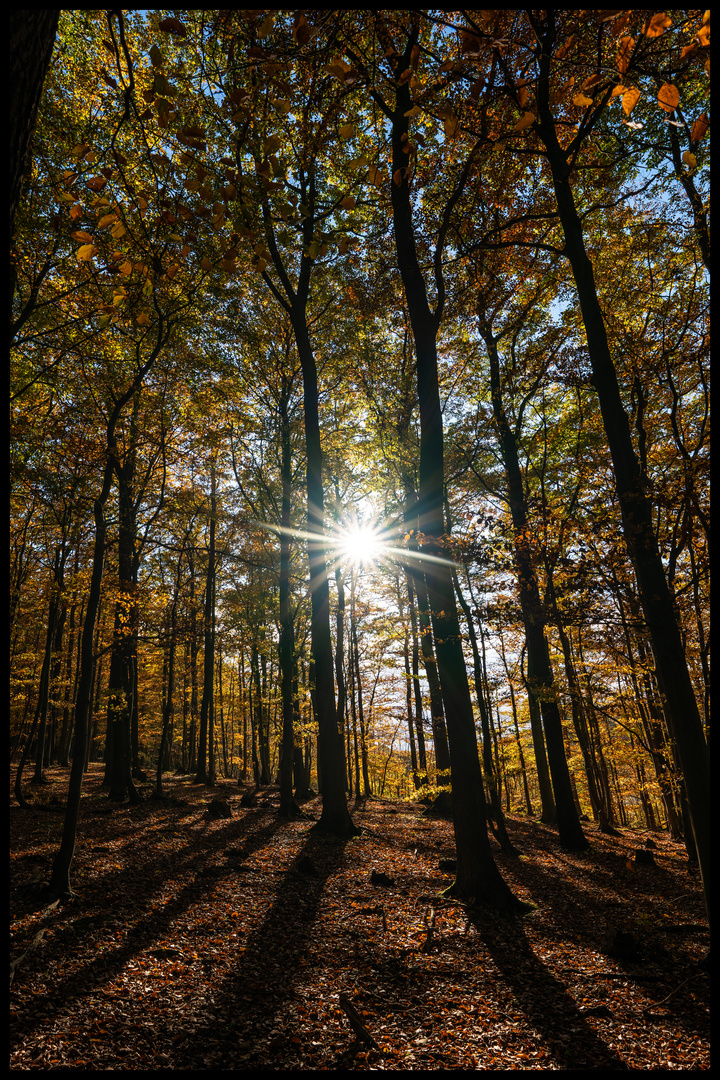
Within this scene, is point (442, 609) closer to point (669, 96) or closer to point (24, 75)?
point (669, 96)

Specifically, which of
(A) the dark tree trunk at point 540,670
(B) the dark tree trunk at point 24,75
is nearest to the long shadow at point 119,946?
(B) the dark tree trunk at point 24,75

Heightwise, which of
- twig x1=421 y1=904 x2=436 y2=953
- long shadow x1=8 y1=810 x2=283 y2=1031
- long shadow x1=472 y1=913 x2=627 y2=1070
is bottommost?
long shadow x1=472 y1=913 x2=627 y2=1070

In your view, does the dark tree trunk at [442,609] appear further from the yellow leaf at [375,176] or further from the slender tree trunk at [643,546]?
the yellow leaf at [375,176]

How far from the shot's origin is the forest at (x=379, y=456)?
3.85m

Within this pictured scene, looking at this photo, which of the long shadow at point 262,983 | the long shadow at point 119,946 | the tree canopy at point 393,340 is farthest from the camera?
the tree canopy at point 393,340

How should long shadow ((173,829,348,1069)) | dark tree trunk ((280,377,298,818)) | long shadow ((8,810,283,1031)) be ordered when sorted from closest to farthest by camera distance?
1. long shadow ((173,829,348,1069))
2. long shadow ((8,810,283,1031))
3. dark tree trunk ((280,377,298,818))

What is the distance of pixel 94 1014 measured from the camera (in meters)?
3.93

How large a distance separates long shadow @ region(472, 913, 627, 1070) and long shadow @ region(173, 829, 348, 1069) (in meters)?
2.13

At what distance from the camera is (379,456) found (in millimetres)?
16500

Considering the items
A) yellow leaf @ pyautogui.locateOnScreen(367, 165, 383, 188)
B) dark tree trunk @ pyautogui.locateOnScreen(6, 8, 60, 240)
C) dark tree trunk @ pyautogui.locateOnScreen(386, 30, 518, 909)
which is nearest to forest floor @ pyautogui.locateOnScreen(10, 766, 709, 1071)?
dark tree trunk @ pyautogui.locateOnScreen(386, 30, 518, 909)

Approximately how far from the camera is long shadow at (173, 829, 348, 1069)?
3.65 metres

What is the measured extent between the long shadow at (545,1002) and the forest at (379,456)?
0.04m

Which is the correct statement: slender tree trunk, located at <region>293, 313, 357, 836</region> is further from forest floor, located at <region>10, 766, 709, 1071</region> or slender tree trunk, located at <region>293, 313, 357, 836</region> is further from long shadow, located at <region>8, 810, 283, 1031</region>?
long shadow, located at <region>8, 810, 283, 1031</region>

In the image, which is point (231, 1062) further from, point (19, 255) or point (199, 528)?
point (199, 528)
